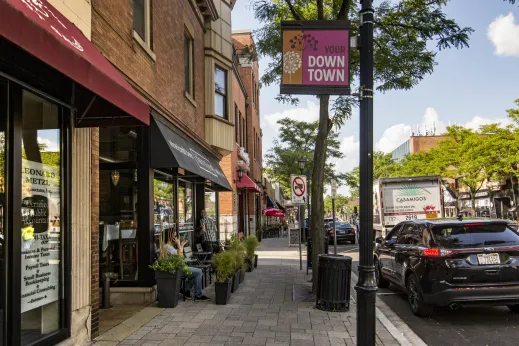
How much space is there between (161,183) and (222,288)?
124 inches

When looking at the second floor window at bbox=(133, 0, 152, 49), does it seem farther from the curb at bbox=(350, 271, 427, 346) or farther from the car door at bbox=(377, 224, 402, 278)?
the curb at bbox=(350, 271, 427, 346)

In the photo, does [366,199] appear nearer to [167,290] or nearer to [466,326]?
[466,326]

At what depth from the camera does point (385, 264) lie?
9.83 m

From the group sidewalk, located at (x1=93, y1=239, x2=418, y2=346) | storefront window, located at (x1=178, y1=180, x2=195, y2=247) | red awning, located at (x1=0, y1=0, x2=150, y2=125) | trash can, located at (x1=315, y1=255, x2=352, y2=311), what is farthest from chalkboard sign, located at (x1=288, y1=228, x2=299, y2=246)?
red awning, located at (x1=0, y1=0, x2=150, y2=125)

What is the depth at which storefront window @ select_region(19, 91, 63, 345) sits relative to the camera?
4.71 metres

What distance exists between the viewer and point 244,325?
6.62m

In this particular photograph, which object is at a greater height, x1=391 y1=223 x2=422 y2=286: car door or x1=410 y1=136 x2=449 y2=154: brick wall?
x1=410 y1=136 x2=449 y2=154: brick wall

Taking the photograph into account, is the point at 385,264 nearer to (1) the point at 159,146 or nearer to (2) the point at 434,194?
(1) the point at 159,146

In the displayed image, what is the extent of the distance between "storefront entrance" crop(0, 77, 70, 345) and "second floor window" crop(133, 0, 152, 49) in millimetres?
3650


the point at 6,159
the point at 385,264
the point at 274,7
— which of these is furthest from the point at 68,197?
the point at 274,7

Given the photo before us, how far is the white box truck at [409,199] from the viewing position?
18.6m

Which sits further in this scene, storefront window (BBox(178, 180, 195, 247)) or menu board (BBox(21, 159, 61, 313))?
storefront window (BBox(178, 180, 195, 247))

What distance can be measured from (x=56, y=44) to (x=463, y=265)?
6.20 m

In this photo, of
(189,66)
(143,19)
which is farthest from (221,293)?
(189,66)
